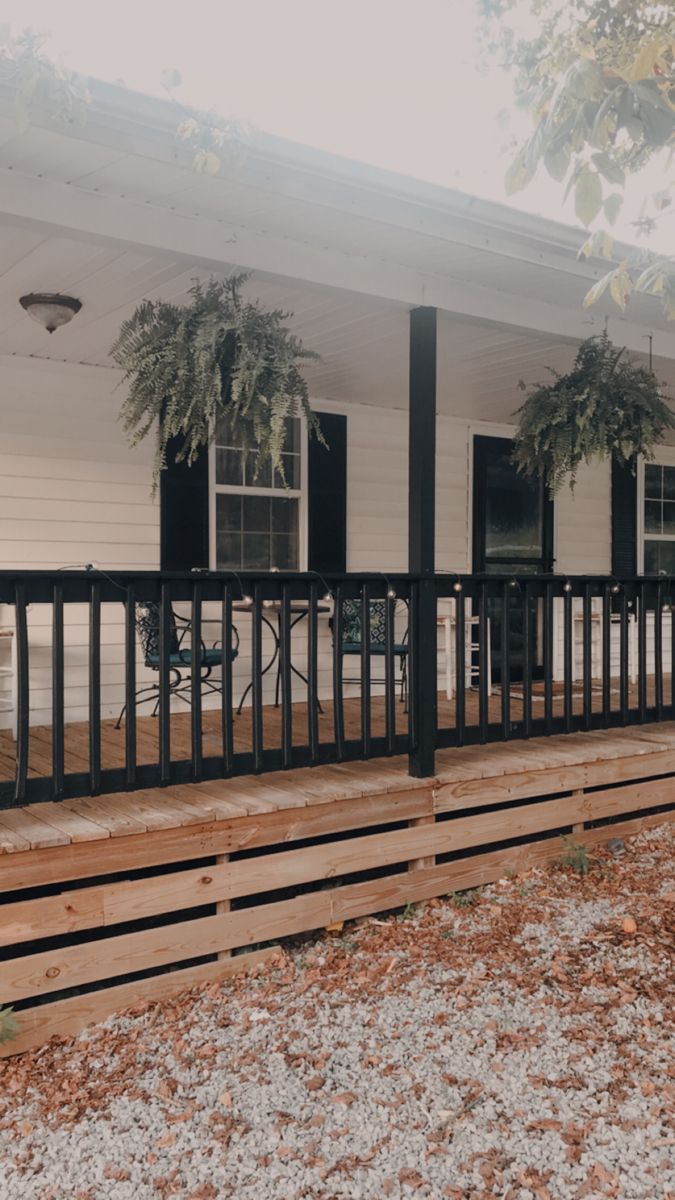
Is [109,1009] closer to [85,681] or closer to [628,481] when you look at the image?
[85,681]

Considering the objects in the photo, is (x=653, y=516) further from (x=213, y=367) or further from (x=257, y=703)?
(x=257, y=703)

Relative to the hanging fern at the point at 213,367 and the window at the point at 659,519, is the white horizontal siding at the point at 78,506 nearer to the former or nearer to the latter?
the hanging fern at the point at 213,367

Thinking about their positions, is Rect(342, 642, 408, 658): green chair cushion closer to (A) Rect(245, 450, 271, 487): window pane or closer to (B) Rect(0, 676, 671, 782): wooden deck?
(B) Rect(0, 676, 671, 782): wooden deck

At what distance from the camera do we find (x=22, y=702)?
2904 mm

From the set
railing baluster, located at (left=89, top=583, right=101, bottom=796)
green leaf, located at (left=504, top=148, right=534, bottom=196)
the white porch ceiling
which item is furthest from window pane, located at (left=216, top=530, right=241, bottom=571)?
green leaf, located at (left=504, top=148, right=534, bottom=196)

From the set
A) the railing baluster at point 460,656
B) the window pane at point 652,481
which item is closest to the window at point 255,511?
the railing baluster at point 460,656

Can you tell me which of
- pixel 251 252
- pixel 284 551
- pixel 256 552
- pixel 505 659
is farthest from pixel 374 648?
pixel 251 252

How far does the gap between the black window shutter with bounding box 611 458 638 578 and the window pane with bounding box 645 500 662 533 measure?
20 cm

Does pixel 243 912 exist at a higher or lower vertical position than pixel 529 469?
lower

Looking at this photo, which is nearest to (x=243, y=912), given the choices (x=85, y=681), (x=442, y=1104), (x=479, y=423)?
(x=442, y=1104)

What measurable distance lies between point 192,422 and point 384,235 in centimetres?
104

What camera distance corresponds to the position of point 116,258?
11.6 ft

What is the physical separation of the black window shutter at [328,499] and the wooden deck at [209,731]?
3.21 ft

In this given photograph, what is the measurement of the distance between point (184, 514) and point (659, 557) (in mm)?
4275
